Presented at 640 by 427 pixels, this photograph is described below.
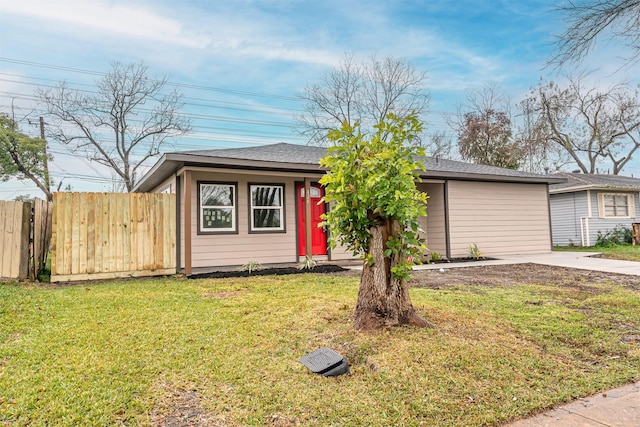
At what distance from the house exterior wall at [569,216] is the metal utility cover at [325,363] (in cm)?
1667

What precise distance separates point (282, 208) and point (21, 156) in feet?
59.4

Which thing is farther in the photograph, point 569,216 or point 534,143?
point 534,143

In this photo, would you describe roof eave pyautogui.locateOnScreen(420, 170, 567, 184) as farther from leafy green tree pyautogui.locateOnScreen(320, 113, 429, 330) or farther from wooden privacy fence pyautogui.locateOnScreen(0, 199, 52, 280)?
wooden privacy fence pyautogui.locateOnScreen(0, 199, 52, 280)

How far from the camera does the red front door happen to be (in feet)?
31.8

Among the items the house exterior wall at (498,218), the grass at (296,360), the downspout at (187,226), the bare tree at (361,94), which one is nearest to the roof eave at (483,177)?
the house exterior wall at (498,218)

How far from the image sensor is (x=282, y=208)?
9.50 metres

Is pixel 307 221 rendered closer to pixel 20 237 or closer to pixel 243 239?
pixel 243 239

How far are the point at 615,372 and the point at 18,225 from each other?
8.86 meters

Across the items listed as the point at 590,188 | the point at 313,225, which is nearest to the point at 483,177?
the point at 313,225

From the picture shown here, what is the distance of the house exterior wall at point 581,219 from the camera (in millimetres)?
15383

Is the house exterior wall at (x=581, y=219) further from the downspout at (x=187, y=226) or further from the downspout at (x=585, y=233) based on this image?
the downspout at (x=187, y=226)

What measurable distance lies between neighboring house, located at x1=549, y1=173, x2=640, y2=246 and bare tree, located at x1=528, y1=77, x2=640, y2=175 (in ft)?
35.2

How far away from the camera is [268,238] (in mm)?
9289

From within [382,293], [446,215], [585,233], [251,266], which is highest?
[446,215]
